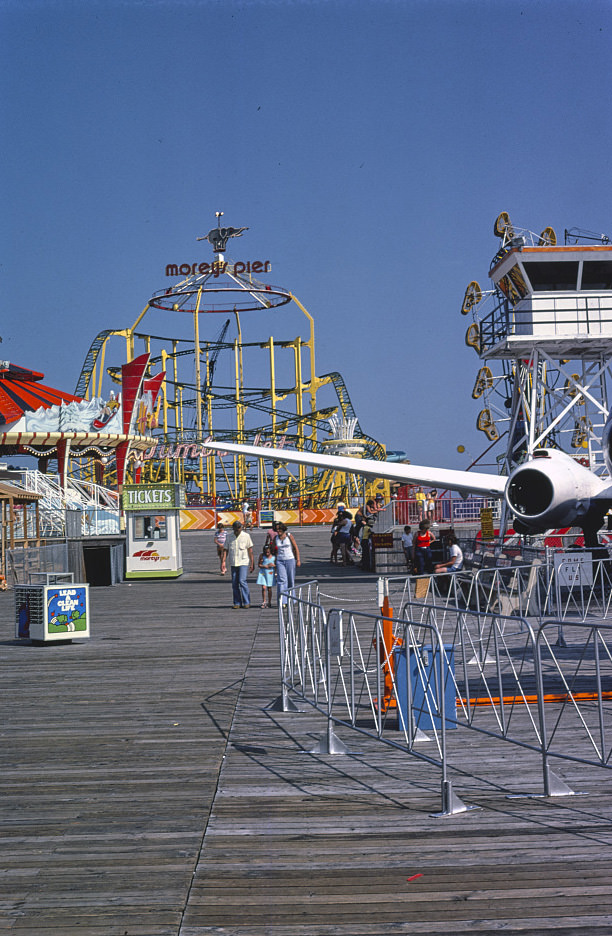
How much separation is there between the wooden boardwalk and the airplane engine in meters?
7.66

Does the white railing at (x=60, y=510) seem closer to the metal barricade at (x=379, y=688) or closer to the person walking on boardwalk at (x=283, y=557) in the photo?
the person walking on boardwalk at (x=283, y=557)

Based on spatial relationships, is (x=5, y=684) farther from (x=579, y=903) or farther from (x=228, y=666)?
(x=579, y=903)

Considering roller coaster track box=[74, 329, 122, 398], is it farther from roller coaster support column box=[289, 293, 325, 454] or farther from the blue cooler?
the blue cooler

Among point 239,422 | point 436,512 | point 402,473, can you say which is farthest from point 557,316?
point 239,422

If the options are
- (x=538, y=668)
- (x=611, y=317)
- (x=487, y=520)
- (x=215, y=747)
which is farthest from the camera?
(x=487, y=520)

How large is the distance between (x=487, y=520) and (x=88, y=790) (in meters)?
20.3

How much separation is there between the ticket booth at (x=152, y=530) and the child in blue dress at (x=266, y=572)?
7.43 meters

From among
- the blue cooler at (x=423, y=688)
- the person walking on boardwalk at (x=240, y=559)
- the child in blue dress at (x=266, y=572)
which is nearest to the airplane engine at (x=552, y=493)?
the child in blue dress at (x=266, y=572)

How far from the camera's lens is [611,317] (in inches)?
939

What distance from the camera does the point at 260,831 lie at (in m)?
5.88

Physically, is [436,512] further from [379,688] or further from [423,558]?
[379,688]

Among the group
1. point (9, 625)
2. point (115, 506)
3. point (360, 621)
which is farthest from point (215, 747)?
point (115, 506)

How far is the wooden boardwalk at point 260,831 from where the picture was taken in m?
4.59

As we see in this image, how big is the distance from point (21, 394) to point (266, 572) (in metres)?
26.7
